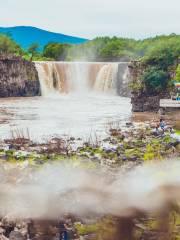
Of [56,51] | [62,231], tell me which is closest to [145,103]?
[62,231]

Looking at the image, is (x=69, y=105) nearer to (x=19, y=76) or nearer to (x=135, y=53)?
(x=19, y=76)

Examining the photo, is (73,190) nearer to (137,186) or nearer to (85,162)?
(137,186)

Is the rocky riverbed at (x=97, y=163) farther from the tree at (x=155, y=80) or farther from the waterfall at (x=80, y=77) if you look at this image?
the waterfall at (x=80, y=77)

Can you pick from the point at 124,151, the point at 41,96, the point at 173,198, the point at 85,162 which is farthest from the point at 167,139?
the point at 41,96

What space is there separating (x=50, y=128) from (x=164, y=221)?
811 inches

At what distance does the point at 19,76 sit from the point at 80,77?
8750 mm

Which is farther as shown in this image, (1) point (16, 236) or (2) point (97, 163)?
(2) point (97, 163)

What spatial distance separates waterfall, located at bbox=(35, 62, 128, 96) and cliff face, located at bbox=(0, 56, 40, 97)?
99 centimetres

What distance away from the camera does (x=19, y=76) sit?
62.9 meters

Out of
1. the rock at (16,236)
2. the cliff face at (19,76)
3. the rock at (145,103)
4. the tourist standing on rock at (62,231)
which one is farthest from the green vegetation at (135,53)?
the rock at (16,236)

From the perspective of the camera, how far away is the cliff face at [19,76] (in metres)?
62.1

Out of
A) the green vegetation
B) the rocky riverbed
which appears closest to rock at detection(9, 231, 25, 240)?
the rocky riverbed

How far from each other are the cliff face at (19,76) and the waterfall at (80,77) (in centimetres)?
99

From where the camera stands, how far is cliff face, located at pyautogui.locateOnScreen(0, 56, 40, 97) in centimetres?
6215
